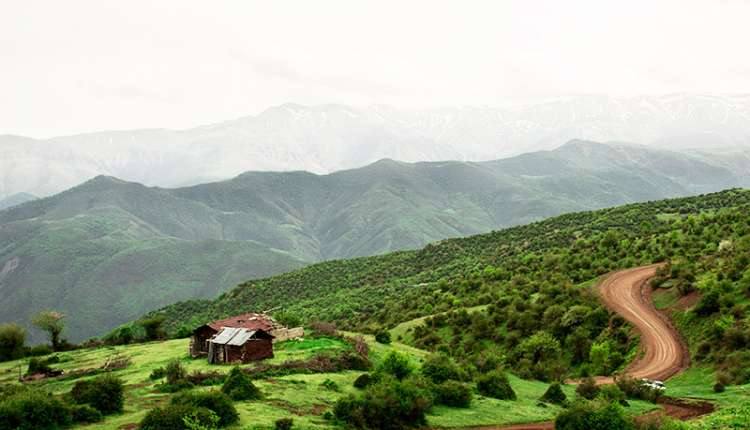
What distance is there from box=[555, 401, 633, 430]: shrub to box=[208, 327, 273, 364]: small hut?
19.7 meters

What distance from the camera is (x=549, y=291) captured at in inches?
2173

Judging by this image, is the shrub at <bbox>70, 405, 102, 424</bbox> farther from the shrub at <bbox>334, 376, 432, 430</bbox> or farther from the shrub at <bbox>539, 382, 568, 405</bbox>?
the shrub at <bbox>539, 382, 568, 405</bbox>

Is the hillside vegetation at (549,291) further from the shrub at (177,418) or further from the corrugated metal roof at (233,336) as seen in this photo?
the shrub at (177,418)

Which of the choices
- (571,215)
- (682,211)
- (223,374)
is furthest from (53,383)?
(571,215)

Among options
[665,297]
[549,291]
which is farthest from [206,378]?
[665,297]

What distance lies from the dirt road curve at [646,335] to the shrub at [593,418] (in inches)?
110

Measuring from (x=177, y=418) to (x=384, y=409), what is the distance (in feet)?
27.6

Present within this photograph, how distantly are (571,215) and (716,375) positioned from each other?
7600cm

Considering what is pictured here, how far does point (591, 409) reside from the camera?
944 inches

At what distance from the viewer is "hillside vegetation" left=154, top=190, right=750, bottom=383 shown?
42250 millimetres

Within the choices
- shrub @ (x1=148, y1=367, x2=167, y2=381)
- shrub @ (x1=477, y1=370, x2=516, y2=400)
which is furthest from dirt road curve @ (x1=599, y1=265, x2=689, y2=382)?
shrub @ (x1=148, y1=367, x2=167, y2=381)

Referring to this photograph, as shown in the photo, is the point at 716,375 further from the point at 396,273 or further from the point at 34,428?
the point at 396,273

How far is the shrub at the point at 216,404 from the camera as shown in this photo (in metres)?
22.7

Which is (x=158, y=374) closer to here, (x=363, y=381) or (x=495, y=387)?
(x=363, y=381)
